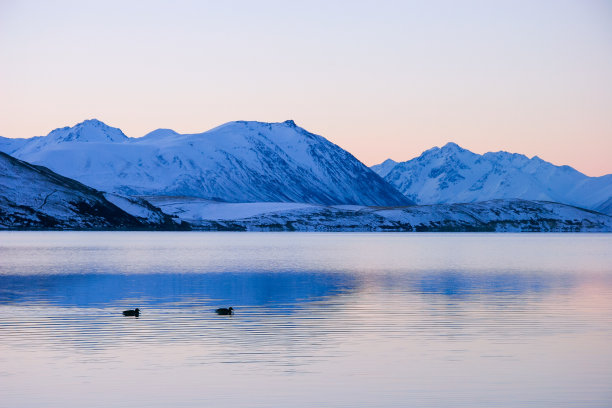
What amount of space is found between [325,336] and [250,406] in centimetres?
Result: 1612

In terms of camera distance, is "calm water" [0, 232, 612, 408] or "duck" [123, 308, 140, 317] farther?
"duck" [123, 308, 140, 317]

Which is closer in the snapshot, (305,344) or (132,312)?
(305,344)

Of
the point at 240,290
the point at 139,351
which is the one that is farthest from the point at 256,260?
the point at 139,351

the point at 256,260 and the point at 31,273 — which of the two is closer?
the point at 31,273

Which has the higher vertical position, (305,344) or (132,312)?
(132,312)

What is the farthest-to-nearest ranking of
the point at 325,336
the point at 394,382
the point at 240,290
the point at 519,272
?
1. the point at 519,272
2. the point at 240,290
3. the point at 325,336
4. the point at 394,382

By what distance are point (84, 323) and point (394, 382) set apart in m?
23.0

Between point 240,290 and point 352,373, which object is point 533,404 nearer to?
point 352,373

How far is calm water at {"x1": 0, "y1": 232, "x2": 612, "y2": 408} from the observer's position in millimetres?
31688

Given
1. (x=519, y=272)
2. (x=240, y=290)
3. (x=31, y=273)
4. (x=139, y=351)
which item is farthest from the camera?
(x=519, y=272)

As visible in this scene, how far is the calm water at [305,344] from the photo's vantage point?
3169 centimetres

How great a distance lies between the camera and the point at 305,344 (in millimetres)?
42688

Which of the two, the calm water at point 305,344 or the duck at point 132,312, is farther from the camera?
the duck at point 132,312

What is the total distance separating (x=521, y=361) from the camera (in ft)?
125
